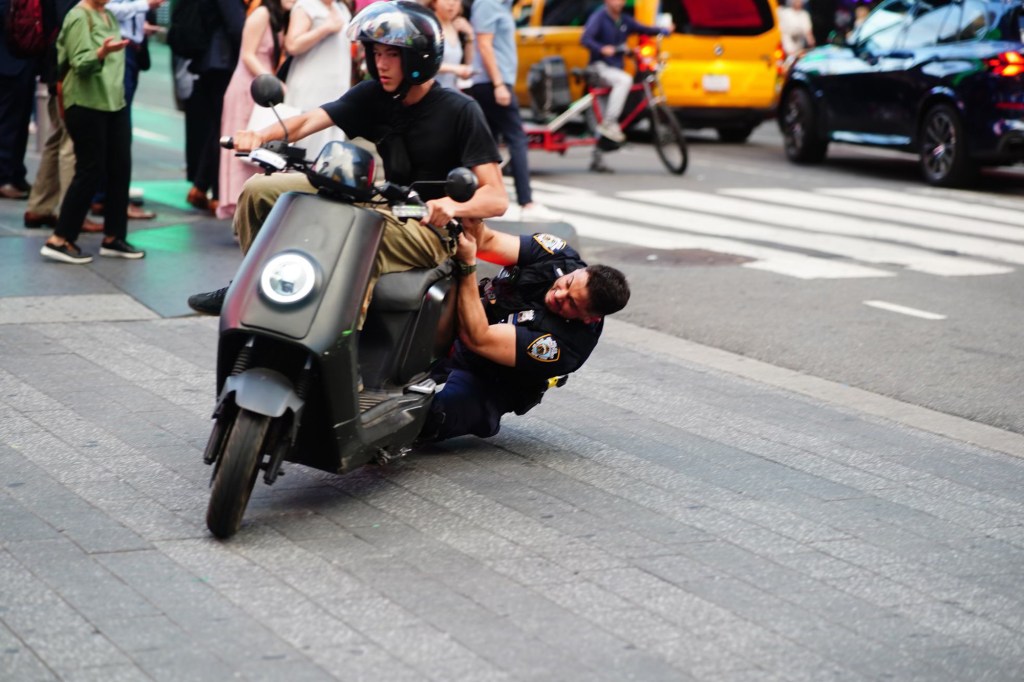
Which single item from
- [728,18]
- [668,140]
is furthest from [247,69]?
[728,18]

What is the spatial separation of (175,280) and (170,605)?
5118 mm

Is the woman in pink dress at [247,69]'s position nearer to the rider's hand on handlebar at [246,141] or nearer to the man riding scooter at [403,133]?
the man riding scooter at [403,133]

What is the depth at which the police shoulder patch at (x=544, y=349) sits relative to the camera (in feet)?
19.1

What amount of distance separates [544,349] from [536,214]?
690 cm

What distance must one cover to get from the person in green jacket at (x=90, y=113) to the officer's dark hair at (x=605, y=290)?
14.1ft

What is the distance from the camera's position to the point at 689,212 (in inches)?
533

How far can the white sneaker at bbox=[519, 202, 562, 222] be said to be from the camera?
12445 millimetres

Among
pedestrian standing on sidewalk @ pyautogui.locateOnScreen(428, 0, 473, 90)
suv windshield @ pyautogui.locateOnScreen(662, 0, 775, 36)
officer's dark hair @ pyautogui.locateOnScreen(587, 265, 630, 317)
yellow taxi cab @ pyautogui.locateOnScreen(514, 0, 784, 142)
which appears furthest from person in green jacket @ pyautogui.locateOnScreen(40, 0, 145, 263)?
suv windshield @ pyautogui.locateOnScreen(662, 0, 775, 36)

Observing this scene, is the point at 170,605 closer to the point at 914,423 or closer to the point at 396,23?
the point at 396,23

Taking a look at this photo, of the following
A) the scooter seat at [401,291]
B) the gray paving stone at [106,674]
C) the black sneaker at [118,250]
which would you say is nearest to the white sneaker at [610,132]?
the black sneaker at [118,250]

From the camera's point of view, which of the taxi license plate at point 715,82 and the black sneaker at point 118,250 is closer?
the black sneaker at point 118,250

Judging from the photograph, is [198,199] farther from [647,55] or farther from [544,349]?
[647,55]

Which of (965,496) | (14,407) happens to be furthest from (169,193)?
(965,496)

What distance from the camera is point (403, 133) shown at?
19.5ft
